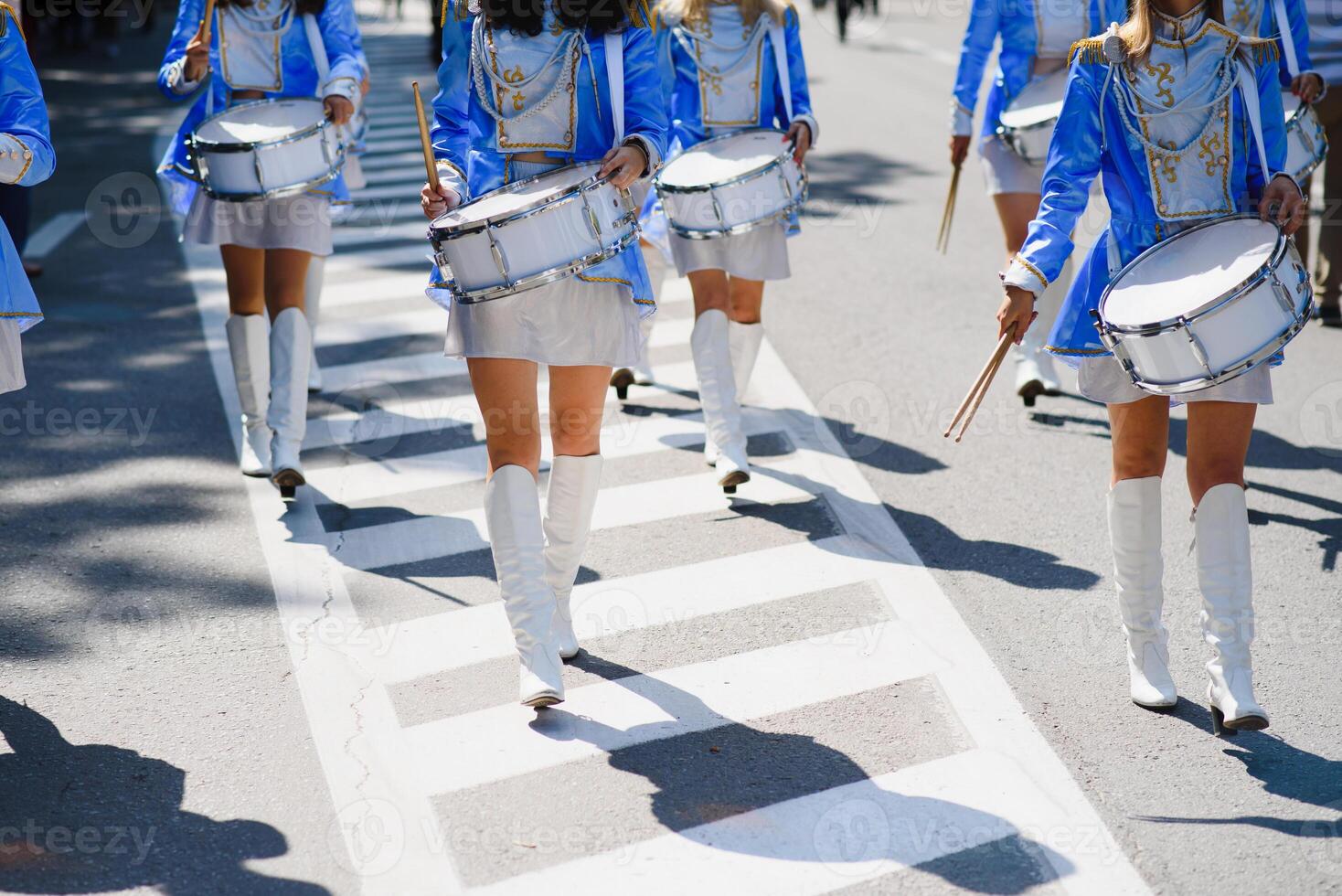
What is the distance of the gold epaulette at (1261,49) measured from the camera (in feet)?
12.6

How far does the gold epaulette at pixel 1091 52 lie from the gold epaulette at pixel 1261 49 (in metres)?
0.37

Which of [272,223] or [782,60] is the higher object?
[782,60]

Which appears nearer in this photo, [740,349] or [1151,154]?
[1151,154]

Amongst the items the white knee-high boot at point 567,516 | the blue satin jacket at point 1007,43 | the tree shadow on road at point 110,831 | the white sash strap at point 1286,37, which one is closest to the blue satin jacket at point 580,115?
the white knee-high boot at point 567,516

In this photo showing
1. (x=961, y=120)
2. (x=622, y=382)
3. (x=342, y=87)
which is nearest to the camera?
(x=342, y=87)

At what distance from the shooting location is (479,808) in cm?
374

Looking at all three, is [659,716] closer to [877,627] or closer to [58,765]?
[877,627]

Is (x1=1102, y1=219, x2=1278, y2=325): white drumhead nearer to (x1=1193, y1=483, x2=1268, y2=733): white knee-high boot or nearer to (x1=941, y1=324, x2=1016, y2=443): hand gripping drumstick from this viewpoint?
(x1=941, y1=324, x2=1016, y2=443): hand gripping drumstick

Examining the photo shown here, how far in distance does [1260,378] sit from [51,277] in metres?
8.01

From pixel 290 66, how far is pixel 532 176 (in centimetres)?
231

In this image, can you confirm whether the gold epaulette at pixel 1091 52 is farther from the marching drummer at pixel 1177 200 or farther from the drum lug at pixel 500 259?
the drum lug at pixel 500 259

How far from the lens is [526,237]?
3723 mm

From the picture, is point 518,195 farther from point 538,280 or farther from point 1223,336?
point 1223,336

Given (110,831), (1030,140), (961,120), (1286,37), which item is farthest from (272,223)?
(1286,37)
